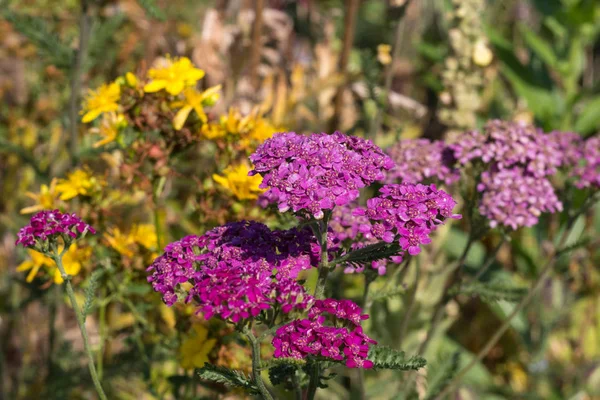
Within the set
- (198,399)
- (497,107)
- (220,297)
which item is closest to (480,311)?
(497,107)

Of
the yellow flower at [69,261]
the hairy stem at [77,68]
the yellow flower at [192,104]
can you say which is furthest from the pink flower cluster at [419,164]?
the hairy stem at [77,68]

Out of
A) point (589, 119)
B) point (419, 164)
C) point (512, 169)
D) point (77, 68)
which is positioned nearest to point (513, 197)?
point (512, 169)

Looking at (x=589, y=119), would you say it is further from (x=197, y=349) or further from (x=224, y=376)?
(x=224, y=376)

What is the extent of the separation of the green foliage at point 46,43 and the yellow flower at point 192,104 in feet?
2.85

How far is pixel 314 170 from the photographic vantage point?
1365 millimetres

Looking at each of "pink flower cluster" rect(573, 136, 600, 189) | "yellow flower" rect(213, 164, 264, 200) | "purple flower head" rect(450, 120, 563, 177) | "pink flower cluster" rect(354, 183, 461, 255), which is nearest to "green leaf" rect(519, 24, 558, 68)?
"pink flower cluster" rect(573, 136, 600, 189)

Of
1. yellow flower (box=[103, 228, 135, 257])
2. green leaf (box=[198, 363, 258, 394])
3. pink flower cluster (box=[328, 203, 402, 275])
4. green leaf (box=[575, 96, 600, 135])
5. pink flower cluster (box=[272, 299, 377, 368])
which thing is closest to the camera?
pink flower cluster (box=[272, 299, 377, 368])

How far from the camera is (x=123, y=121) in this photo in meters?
1.99

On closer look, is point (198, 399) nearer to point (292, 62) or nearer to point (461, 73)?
point (461, 73)

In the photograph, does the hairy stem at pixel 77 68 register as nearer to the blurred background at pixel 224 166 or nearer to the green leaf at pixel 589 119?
the blurred background at pixel 224 166

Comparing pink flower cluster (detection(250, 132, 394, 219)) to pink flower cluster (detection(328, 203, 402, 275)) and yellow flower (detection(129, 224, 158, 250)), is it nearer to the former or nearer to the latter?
pink flower cluster (detection(328, 203, 402, 275))

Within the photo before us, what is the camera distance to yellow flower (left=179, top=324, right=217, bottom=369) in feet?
6.39

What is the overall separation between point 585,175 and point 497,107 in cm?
177

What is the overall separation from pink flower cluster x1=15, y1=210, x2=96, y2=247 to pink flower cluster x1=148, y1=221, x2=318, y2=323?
0.21 metres
